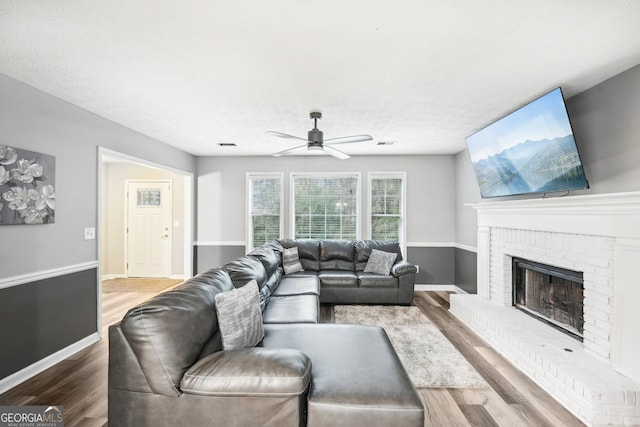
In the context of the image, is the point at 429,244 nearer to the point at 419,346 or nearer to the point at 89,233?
the point at 419,346

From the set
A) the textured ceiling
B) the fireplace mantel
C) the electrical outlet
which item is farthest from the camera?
the electrical outlet

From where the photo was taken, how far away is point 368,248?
491 cm

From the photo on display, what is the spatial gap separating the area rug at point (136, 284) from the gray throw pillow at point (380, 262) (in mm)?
3722

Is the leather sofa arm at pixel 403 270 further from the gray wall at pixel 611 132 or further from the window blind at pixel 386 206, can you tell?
the gray wall at pixel 611 132

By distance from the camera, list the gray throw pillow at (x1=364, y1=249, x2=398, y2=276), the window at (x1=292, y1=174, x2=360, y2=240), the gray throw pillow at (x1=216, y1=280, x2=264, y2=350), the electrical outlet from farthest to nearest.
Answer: the window at (x1=292, y1=174, x2=360, y2=240) < the gray throw pillow at (x1=364, y1=249, x2=398, y2=276) < the electrical outlet < the gray throw pillow at (x1=216, y1=280, x2=264, y2=350)

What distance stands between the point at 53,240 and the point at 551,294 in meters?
4.99

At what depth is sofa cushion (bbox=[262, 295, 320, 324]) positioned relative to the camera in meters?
2.43

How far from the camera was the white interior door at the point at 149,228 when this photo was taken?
19.4ft

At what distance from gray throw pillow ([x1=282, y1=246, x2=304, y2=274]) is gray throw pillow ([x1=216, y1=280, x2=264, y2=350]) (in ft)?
8.44

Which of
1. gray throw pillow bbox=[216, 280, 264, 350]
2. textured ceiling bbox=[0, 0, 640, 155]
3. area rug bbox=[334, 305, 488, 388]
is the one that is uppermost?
textured ceiling bbox=[0, 0, 640, 155]

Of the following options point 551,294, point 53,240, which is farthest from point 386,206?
point 53,240

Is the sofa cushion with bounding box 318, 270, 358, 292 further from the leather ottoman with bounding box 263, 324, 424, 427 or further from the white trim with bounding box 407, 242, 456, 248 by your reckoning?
the leather ottoman with bounding box 263, 324, 424, 427

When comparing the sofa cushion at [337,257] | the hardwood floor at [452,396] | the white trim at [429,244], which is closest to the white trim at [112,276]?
the hardwood floor at [452,396]

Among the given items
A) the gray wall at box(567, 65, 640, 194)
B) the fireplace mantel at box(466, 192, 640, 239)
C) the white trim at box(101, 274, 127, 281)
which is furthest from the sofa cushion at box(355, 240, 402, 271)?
the white trim at box(101, 274, 127, 281)
